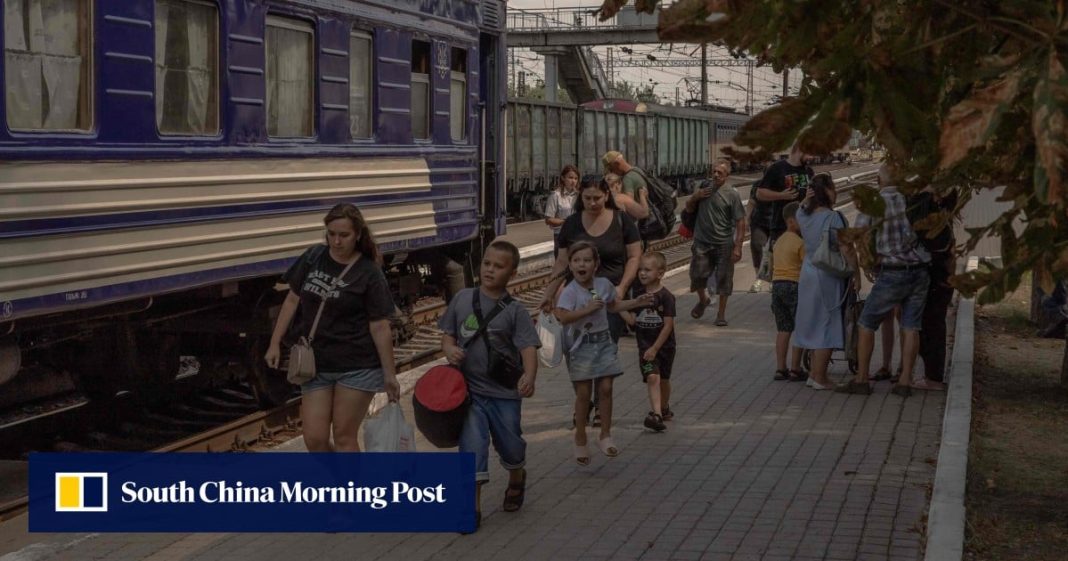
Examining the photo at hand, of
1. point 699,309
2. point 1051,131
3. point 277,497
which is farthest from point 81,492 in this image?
point 699,309

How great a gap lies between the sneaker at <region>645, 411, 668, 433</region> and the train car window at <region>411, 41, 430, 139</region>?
4254 millimetres

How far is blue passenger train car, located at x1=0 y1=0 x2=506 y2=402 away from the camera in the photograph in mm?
8172

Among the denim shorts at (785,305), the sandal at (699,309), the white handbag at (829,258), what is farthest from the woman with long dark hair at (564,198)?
the white handbag at (829,258)

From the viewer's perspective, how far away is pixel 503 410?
7.42 metres

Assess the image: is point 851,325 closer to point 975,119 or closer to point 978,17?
point 978,17

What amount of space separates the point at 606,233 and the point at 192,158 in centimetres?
Answer: 266

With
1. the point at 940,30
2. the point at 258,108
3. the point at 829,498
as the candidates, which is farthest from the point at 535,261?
the point at 940,30

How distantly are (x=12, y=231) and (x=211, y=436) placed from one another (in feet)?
7.64

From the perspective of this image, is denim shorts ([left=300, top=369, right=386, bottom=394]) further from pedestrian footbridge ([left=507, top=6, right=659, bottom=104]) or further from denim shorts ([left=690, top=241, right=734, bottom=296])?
pedestrian footbridge ([left=507, top=6, right=659, bottom=104])

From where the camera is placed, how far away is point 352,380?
7320mm

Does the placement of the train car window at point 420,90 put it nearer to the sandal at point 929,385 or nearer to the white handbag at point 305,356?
the sandal at point 929,385

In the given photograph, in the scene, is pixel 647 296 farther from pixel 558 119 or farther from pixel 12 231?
pixel 558 119

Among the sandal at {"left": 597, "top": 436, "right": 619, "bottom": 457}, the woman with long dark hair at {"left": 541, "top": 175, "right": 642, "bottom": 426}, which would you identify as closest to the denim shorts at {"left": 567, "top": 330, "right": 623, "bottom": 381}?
the sandal at {"left": 597, "top": 436, "right": 619, "bottom": 457}

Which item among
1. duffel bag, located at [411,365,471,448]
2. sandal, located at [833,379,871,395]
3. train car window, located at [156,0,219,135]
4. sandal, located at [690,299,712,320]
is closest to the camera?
duffel bag, located at [411,365,471,448]
